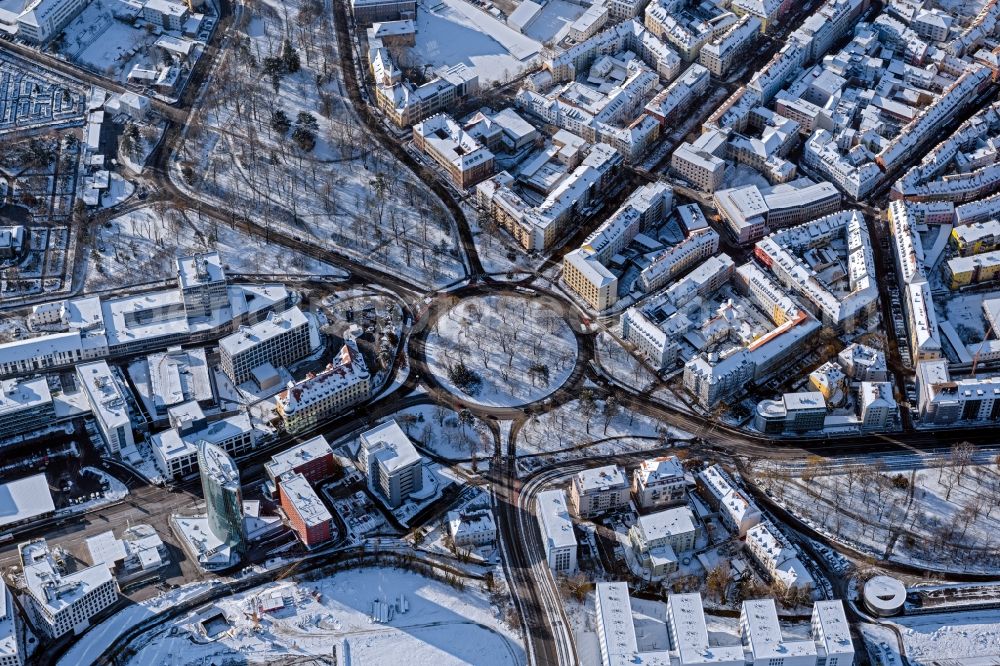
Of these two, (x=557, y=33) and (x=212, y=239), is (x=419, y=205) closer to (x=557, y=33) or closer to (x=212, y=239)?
(x=212, y=239)

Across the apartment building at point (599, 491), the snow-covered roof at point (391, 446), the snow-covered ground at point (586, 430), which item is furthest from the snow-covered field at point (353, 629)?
the snow-covered ground at point (586, 430)

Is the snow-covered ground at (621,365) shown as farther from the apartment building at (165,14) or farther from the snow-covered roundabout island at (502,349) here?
the apartment building at (165,14)

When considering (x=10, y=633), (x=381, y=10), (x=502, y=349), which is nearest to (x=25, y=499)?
(x=10, y=633)

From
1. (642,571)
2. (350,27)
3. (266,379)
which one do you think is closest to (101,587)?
(266,379)

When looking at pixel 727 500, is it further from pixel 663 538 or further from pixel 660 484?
pixel 663 538

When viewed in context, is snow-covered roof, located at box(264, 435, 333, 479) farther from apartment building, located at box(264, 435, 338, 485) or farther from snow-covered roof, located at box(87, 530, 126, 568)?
snow-covered roof, located at box(87, 530, 126, 568)

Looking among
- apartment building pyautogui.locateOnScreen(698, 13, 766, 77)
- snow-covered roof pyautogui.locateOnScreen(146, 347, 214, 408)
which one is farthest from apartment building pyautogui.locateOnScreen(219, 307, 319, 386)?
apartment building pyautogui.locateOnScreen(698, 13, 766, 77)
